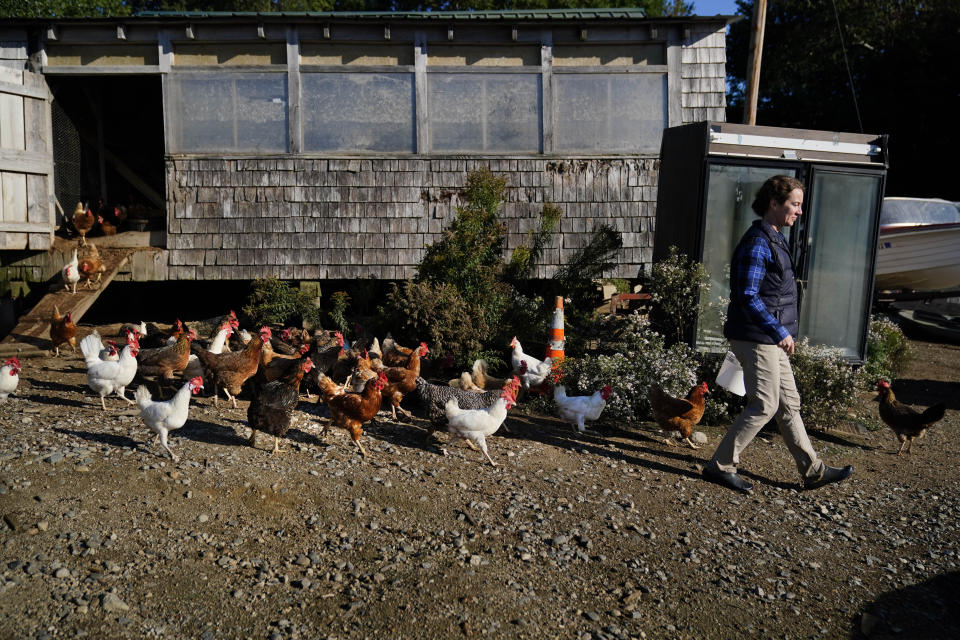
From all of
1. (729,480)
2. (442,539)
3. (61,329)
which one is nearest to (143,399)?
(442,539)

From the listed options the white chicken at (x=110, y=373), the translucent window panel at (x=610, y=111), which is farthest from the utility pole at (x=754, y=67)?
the white chicken at (x=110, y=373)

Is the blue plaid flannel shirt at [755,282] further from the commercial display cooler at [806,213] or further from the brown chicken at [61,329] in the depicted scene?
the brown chicken at [61,329]

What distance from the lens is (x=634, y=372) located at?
6992mm

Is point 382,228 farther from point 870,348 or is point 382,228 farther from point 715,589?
point 715,589

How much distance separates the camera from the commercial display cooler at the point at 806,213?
7.16 m

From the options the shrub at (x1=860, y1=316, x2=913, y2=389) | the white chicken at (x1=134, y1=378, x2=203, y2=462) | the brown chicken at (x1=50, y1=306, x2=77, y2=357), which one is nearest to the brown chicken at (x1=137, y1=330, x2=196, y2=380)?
the white chicken at (x1=134, y1=378, x2=203, y2=462)

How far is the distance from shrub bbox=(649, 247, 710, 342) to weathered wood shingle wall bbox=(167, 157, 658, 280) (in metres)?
3.05

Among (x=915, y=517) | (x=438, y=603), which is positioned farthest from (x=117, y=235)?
(x=915, y=517)

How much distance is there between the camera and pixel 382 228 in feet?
34.3

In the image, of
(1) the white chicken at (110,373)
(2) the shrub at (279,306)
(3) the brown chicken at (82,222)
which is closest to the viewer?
(1) the white chicken at (110,373)

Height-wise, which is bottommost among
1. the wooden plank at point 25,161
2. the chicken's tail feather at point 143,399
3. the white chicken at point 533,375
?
the white chicken at point 533,375

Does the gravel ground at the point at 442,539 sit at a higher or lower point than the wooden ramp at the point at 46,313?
lower

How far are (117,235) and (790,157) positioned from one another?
893 centimetres

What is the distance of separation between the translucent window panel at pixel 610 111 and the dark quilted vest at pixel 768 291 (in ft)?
19.1
